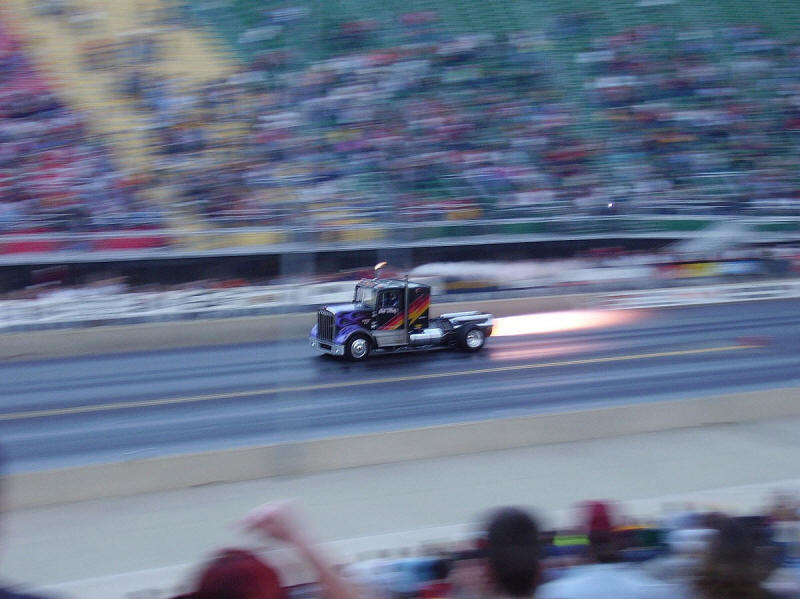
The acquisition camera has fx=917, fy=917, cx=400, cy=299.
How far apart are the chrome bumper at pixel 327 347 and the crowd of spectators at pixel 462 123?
18.2 ft

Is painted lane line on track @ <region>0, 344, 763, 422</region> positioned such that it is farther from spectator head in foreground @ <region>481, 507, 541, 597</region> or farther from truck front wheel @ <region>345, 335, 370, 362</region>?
spectator head in foreground @ <region>481, 507, 541, 597</region>

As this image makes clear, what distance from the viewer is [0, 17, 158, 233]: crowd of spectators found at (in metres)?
20.1

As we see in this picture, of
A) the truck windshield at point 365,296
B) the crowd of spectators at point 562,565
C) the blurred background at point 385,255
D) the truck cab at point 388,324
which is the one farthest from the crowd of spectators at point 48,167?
the crowd of spectators at point 562,565

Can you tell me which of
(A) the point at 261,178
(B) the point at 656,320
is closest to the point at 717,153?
(B) the point at 656,320

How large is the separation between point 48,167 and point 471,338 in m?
11.0

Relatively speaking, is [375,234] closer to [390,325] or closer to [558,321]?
[558,321]

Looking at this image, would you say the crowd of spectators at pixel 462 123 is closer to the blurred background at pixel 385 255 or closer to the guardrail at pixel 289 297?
the blurred background at pixel 385 255

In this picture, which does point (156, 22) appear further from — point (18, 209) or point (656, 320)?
point (656, 320)

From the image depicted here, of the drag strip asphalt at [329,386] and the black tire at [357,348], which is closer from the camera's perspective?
the drag strip asphalt at [329,386]

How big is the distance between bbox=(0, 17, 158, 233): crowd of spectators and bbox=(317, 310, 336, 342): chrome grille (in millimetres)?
6294

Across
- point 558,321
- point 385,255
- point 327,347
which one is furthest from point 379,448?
point 385,255

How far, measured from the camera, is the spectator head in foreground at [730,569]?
9.80 feet

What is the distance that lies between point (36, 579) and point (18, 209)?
15467 millimetres

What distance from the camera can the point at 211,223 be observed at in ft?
70.4
